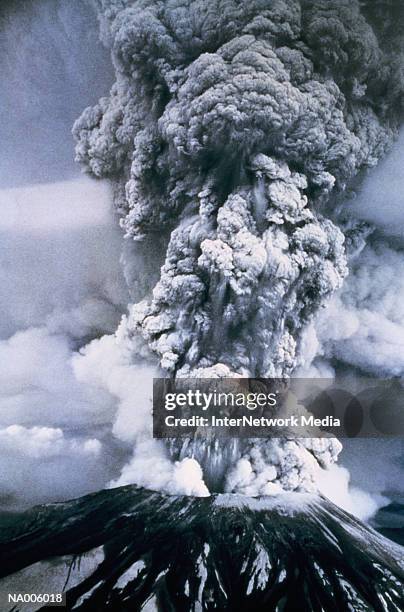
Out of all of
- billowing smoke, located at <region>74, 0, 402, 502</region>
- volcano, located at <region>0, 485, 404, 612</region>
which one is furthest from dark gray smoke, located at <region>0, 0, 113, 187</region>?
volcano, located at <region>0, 485, 404, 612</region>

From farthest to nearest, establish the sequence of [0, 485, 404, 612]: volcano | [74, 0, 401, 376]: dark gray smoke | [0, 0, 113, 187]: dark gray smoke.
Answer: [0, 0, 113, 187]: dark gray smoke → [74, 0, 401, 376]: dark gray smoke → [0, 485, 404, 612]: volcano

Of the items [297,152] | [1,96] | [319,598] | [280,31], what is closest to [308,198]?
[297,152]

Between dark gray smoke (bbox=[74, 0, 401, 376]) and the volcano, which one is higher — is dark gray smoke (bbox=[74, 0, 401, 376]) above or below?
above

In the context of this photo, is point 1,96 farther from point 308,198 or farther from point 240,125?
point 308,198

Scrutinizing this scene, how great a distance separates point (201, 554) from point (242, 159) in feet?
14.4

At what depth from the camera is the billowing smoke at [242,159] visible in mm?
6863

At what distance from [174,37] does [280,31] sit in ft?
3.82

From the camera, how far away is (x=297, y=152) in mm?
7195

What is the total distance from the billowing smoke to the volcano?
0.37m

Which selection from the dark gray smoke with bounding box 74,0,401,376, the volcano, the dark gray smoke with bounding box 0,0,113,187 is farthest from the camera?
the dark gray smoke with bounding box 0,0,113,187

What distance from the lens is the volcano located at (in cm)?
651

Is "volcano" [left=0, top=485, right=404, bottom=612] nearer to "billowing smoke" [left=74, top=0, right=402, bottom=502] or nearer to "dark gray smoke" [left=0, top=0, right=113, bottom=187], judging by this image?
"billowing smoke" [left=74, top=0, right=402, bottom=502]

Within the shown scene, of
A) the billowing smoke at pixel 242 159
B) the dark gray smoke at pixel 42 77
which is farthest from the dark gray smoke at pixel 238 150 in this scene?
the dark gray smoke at pixel 42 77

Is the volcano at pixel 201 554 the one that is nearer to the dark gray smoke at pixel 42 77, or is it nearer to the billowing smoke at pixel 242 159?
the billowing smoke at pixel 242 159
